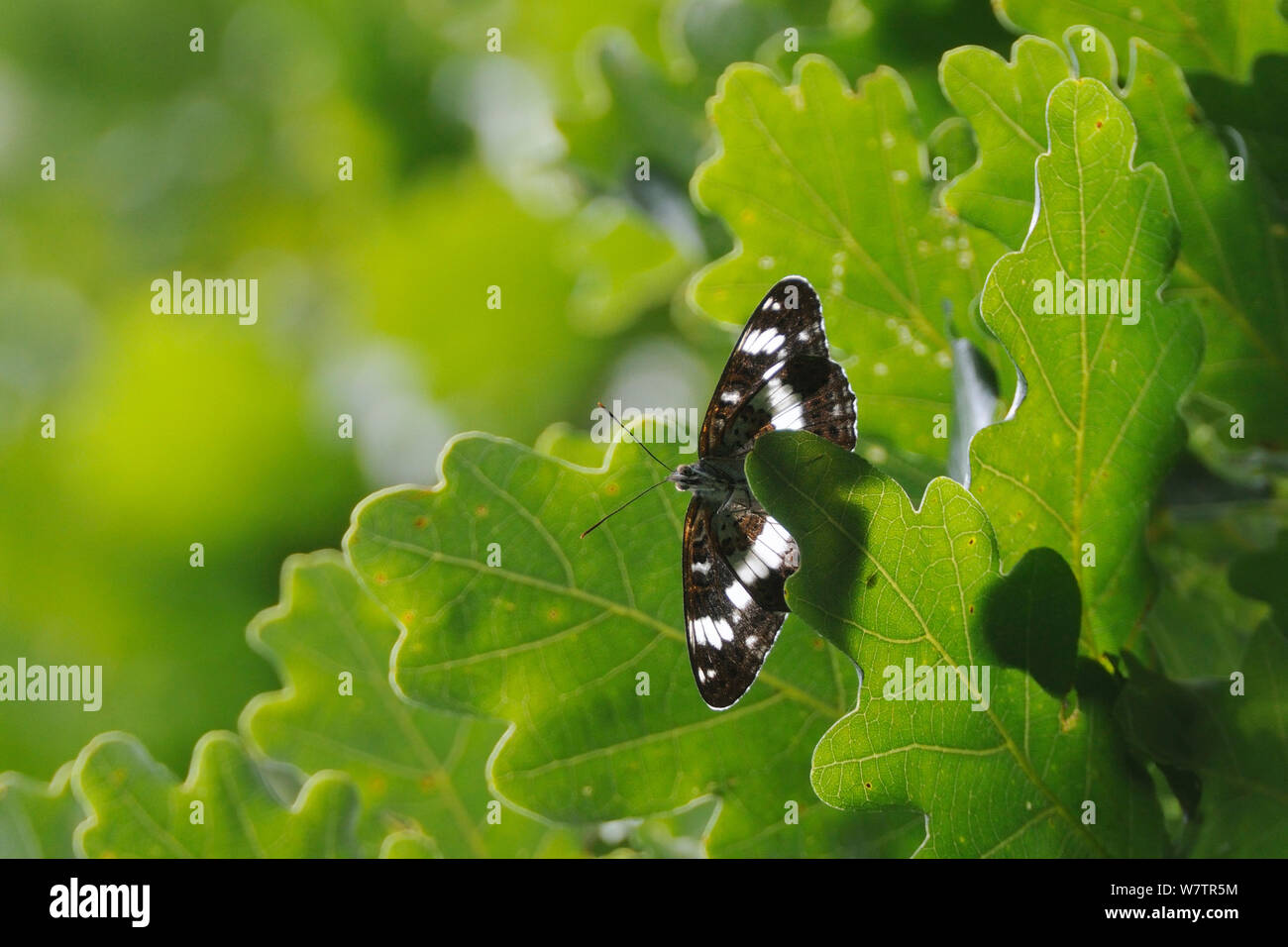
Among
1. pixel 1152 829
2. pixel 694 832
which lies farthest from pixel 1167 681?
pixel 694 832

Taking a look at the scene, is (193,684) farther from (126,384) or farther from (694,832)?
(694,832)

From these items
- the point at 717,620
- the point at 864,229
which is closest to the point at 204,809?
the point at 717,620
